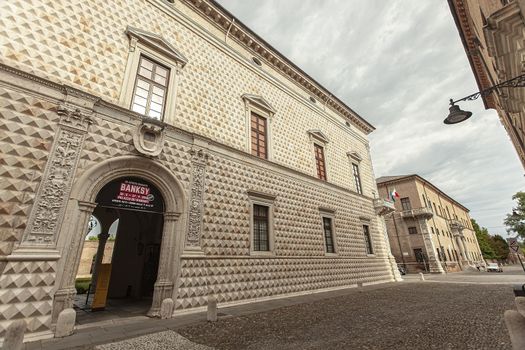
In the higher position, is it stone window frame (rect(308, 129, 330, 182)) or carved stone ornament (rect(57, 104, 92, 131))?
stone window frame (rect(308, 129, 330, 182))

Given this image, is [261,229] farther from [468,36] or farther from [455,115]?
[468,36]

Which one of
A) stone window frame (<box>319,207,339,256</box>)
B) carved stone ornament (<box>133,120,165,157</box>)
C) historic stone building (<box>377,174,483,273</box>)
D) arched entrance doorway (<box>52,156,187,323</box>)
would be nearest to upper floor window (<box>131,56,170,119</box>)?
carved stone ornament (<box>133,120,165,157</box>)

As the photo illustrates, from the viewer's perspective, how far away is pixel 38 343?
4195 millimetres

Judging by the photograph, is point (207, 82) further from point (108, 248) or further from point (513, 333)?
point (108, 248)

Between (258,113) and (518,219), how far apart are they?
41.9 meters

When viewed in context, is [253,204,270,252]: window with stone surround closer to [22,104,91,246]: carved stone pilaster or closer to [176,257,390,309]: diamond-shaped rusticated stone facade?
[176,257,390,309]: diamond-shaped rusticated stone facade

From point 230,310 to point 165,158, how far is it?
15.7 feet

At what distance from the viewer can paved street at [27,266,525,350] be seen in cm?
404

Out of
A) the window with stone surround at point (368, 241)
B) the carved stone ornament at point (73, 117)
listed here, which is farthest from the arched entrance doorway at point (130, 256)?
the window with stone surround at point (368, 241)

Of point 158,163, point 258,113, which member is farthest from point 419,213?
point 158,163

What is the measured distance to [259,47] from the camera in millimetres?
11672

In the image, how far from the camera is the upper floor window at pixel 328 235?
11984 millimetres

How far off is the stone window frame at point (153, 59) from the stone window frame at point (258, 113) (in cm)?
303

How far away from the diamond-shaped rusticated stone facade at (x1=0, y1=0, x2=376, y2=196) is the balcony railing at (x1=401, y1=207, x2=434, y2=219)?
18140mm
